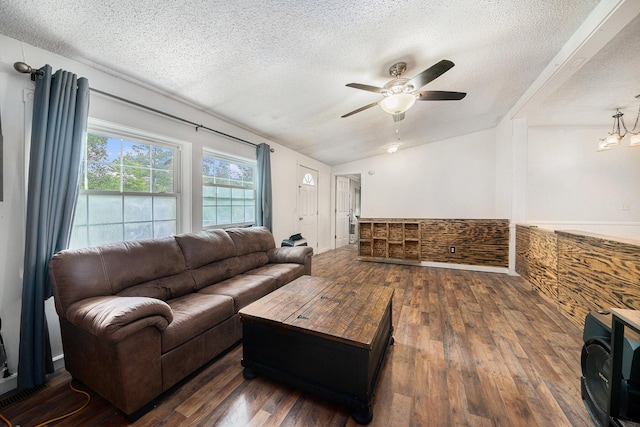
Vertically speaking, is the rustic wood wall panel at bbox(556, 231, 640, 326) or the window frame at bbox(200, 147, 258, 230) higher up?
the window frame at bbox(200, 147, 258, 230)

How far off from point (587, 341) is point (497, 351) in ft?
2.23

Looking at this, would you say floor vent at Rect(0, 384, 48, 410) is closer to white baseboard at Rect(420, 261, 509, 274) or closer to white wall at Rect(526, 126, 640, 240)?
white baseboard at Rect(420, 261, 509, 274)

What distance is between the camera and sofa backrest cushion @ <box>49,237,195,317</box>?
1.48m

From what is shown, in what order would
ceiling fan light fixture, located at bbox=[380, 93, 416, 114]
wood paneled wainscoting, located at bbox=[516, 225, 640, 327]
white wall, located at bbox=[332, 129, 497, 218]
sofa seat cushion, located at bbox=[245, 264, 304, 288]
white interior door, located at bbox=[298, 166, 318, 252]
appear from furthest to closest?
1. white interior door, located at bbox=[298, 166, 318, 252]
2. white wall, located at bbox=[332, 129, 497, 218]
3. sofa seat cushion, located at bbox=[245, 264, 304, 288]
4. ceiling fan light fixture, located at bbox=[380, 93, 416, 114]
5. wood paneled wainscoting, located at bbox=[516, 225, 640, 327]

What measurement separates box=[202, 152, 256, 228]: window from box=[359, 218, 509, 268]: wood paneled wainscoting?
8.78 feet

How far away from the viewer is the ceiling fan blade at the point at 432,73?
5.51 ft

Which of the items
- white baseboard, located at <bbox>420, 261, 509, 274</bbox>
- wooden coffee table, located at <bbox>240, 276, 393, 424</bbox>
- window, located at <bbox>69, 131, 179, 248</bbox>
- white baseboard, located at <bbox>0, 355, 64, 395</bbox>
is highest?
window, located at <bbox>69, 131, 179, 248</bbox>

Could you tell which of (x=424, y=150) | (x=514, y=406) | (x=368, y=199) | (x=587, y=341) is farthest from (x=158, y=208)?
(x=424, y=150)

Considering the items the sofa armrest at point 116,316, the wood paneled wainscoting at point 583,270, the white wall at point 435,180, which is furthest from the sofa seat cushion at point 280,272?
the white wall at point 435,180

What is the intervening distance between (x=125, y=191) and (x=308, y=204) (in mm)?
3567

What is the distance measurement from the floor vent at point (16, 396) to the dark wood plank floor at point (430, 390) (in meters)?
0.05

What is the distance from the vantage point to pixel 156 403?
55.0 inches

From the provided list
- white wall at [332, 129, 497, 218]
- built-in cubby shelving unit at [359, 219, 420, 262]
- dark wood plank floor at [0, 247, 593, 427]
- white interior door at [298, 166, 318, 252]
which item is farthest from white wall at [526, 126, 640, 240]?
white interior door at [298, 166, 318, 252]

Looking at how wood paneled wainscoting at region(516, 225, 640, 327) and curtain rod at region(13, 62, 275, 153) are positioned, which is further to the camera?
wood paneled wainscoting at region(516, 225, 640, 327)
